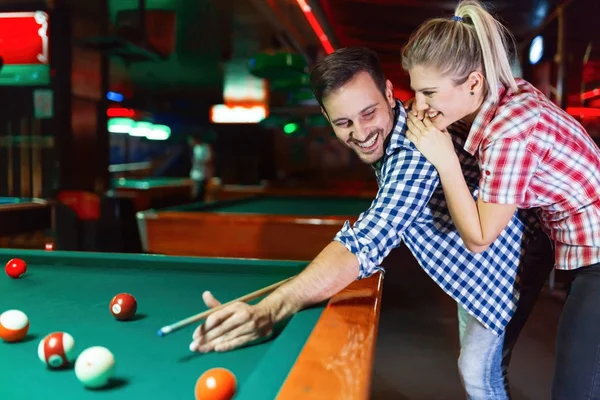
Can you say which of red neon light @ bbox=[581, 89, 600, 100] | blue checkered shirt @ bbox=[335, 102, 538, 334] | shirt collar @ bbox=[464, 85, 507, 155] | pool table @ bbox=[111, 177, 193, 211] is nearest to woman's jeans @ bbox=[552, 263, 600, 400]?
blue checkered shirt @ bbox=[335, 102, 538, 334]

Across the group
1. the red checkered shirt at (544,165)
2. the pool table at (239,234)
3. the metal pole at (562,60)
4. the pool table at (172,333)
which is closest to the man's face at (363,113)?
the red checkered shirt at (544,165)

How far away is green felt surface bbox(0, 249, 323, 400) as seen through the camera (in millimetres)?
935

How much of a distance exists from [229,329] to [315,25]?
4625 millimetres

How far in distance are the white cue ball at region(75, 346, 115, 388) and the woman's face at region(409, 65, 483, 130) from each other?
99cm

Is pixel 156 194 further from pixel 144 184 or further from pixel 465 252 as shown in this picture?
pixel 465 252

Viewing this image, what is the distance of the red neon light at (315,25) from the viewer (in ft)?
15.0

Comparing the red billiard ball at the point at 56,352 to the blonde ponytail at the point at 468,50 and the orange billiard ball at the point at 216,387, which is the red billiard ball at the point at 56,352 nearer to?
the orange billiard ball at the point at 216,387

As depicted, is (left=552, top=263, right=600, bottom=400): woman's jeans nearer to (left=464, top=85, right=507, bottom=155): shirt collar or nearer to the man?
the man

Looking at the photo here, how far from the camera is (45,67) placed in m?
5.42

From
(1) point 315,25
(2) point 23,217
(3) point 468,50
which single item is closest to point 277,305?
(3) point 468,50

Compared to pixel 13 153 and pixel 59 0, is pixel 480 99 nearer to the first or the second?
pixel 59 0

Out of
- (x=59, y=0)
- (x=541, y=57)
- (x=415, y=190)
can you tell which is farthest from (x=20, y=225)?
(x=541, y=57)

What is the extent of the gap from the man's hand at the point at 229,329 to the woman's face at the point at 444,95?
27.8 inches

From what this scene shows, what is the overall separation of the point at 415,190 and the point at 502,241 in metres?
0.40
